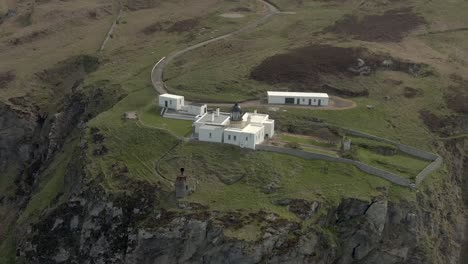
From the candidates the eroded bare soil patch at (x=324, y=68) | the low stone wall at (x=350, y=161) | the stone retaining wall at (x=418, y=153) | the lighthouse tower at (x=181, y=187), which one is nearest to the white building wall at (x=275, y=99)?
the eroded bare soil patch at (x=324, y=68)

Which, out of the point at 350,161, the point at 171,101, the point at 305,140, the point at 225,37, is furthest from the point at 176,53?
the point at 350,161

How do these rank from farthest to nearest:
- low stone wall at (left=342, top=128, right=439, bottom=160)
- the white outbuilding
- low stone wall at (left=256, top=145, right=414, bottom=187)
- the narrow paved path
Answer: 1. the narrow paved path
2. the white outbuilding
3. low stone wall at (left=342, top=128, right=439, bottom=160)
4. low stone wall at (left=256, top=145, right=414, bottom=187)

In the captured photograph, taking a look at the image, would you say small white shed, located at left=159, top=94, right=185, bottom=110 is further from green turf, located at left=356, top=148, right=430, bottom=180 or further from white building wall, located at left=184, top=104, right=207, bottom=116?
green turf, located at left=356, top=148, right=430, bottom=180

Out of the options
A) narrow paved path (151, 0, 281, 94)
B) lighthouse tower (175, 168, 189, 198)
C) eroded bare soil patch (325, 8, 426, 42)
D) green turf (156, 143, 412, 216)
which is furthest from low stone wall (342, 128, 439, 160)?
eroded bare soil patch (325, 8, 426, 42)

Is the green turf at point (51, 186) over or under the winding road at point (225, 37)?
under

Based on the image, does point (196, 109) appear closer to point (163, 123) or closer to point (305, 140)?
point (163, 123)

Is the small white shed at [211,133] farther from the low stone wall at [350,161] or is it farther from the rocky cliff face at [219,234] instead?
the rocky cliff face at [219,234]

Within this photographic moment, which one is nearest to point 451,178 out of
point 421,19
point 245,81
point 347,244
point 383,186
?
point 383,186
